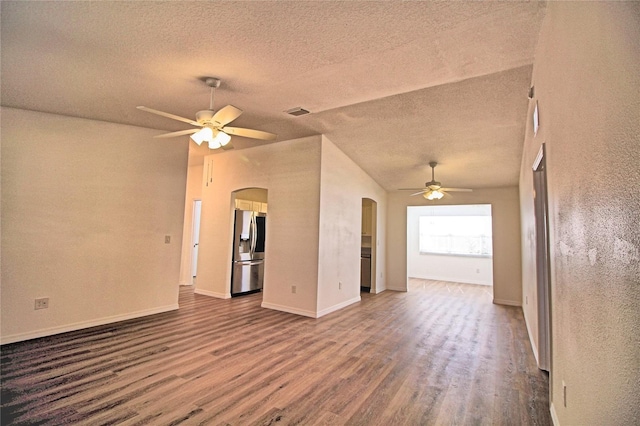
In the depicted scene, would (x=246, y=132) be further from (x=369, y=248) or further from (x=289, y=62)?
(x=369, y=248)

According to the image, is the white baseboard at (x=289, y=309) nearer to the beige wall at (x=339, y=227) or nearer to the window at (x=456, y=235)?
the beige wall at (x=339, y=227)

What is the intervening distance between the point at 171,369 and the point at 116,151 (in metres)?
3.02

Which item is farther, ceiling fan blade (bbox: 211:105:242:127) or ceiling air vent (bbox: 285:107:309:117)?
ceiling air vent (bbox: 285:107:309:117)

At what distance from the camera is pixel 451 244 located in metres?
9.16

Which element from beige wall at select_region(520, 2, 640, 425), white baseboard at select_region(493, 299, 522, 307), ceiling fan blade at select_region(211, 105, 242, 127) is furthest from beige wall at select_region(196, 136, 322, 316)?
white baseboard at select_region(493, 299, 522, 307)

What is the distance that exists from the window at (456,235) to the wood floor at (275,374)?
4.70m

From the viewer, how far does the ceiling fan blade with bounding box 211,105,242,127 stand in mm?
2756

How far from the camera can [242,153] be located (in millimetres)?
5680

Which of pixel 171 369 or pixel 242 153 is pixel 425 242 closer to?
pixel 242 153

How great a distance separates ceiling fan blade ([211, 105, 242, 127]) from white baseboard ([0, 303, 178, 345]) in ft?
10.1

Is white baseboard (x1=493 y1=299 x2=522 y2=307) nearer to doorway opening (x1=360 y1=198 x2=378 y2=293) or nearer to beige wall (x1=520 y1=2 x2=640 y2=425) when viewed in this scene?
doorway opening (x1=360 y1=198 x2=378 y2=293)

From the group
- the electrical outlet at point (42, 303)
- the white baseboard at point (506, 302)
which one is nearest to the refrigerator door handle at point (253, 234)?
the electrical outlet at point (42, 303)

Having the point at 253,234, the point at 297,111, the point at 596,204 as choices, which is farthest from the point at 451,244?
the point at 596,204

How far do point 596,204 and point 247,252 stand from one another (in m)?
5.62
